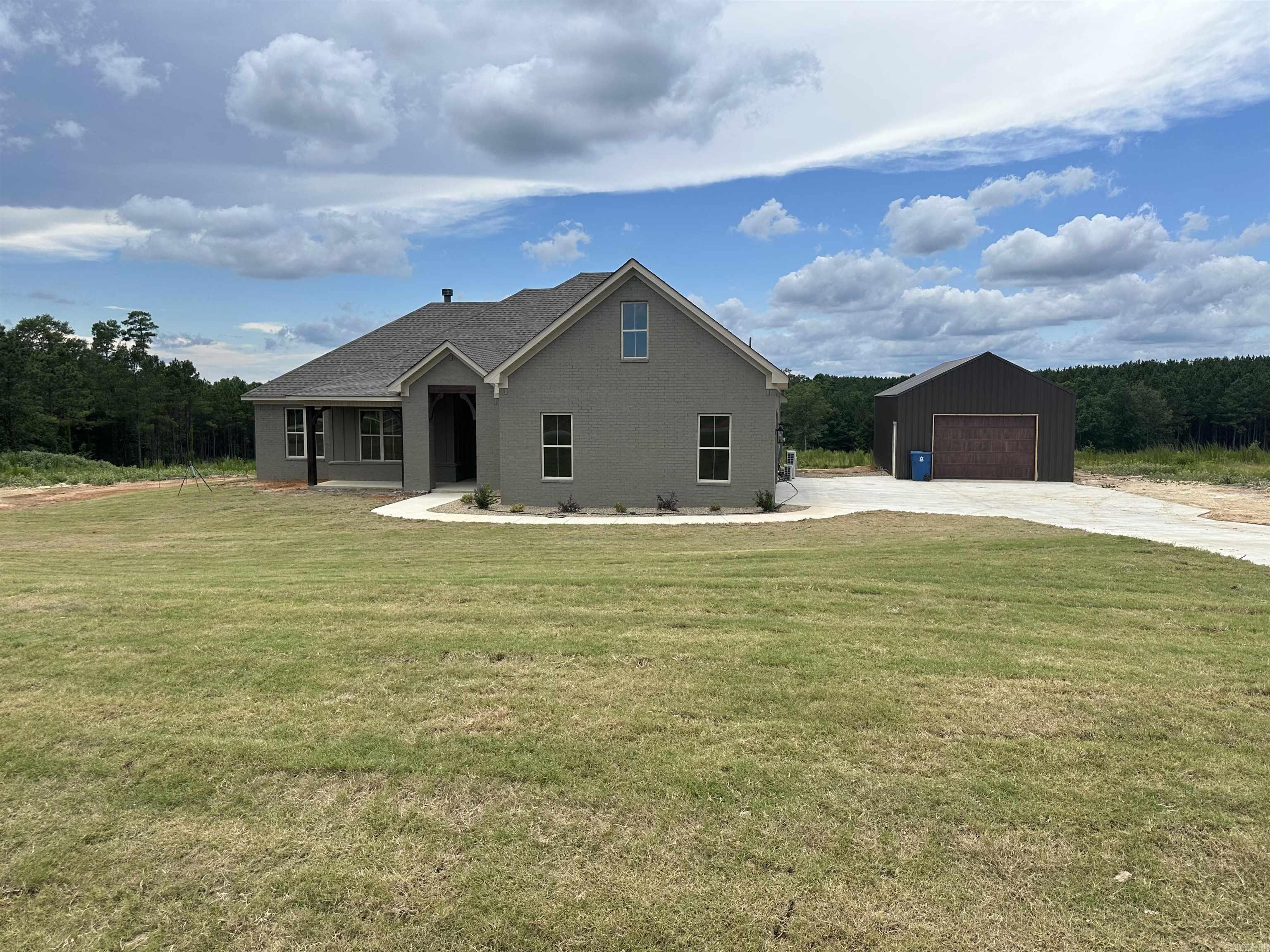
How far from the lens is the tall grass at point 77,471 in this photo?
27.7 meters

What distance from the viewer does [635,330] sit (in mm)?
19250

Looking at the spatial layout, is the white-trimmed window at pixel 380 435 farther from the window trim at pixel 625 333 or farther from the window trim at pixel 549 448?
the window trim at pixel 625 333

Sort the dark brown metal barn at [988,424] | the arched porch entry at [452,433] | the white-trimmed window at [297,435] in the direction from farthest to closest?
the dark brown metal barn at [988,424] < the white-trimmed window at [297,435] < the arched porch entry at [452,433]

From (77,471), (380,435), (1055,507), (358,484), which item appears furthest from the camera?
(77,471)

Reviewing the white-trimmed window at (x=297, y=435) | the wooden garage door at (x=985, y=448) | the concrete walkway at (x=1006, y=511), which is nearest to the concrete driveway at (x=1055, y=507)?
the concrete walkway at (x=1006, y=511)

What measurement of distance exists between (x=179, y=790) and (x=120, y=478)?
30.4 m

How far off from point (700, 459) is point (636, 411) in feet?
6.74

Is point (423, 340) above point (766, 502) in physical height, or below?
above

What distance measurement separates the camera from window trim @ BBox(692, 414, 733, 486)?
1939 centimetres

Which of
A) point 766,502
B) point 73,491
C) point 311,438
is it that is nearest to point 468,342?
point 311,438

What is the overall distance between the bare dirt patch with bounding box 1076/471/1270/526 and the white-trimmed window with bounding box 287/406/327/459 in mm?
25127

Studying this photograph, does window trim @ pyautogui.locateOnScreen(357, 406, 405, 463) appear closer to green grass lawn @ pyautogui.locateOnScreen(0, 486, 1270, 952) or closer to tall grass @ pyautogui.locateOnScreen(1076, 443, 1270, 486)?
green grass lawn @ pyautogui.locateOnScreen(0, 486, 1270, 952)

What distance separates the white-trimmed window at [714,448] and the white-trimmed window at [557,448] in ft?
11.0

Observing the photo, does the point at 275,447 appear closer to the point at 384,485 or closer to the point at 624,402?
the point at 384,485
